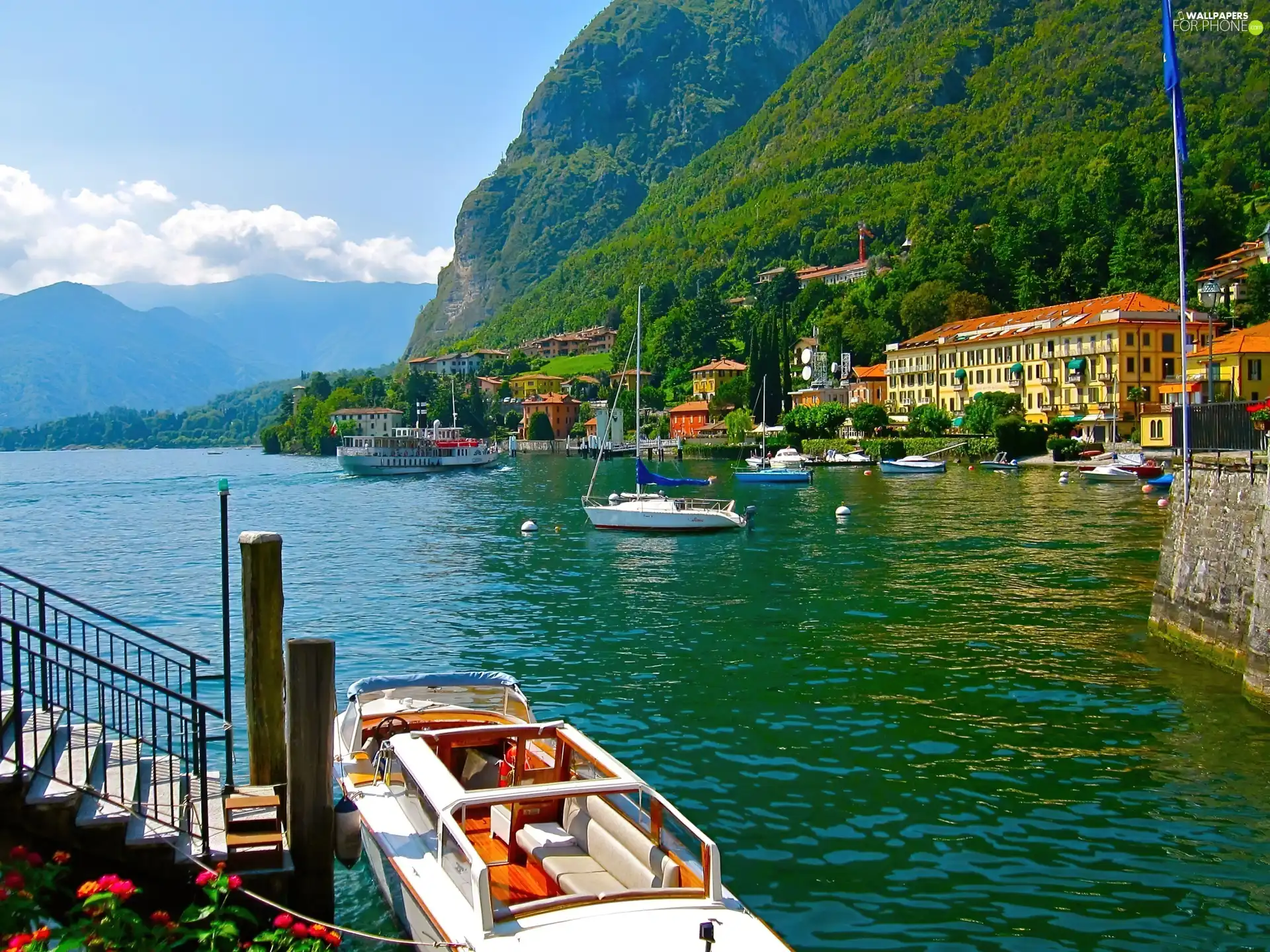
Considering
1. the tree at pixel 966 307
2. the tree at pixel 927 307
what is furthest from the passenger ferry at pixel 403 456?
the tree at pixel 966 307

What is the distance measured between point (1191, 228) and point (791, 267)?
278 feet

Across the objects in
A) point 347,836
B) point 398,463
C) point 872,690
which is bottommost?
point 872,690

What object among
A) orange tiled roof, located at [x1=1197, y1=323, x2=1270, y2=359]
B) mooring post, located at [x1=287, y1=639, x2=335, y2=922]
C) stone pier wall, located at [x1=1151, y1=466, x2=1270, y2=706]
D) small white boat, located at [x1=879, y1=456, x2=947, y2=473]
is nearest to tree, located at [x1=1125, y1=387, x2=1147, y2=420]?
small white boat, located at [x1=879, y1=456, x2=947, y2=473]

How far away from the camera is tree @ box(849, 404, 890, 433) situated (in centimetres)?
11262

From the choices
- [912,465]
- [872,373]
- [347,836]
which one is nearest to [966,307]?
[872,373]

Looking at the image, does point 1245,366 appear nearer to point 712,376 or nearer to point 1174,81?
point 1174,81

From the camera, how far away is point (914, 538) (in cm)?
4206

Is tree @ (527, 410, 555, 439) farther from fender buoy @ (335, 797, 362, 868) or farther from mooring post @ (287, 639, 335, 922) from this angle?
mooring post @ (287, 639, 335, 922)

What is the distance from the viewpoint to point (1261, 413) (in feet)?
64.2

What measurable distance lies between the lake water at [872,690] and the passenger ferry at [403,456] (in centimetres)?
6581

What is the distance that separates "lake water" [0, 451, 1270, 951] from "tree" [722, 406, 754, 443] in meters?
81.0

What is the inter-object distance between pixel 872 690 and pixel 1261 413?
9.32 meters

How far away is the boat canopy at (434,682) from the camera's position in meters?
15.2

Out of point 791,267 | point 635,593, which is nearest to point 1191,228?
point 791,267
